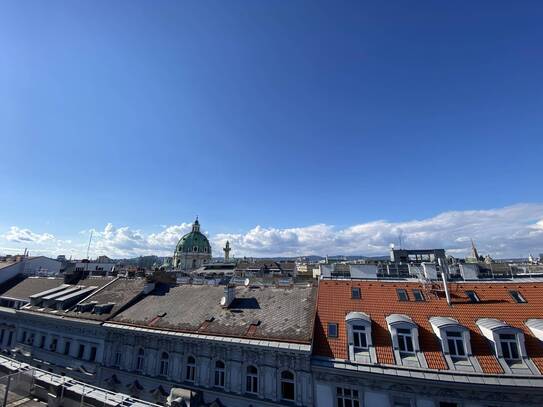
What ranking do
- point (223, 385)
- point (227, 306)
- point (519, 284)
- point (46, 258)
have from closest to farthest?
point (223, 385) → point (519, 284) → point (227, 306) → point (46, 258)

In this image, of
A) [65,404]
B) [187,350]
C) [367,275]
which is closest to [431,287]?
[367,275]

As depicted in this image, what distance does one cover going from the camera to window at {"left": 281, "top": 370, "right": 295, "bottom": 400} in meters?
20.3

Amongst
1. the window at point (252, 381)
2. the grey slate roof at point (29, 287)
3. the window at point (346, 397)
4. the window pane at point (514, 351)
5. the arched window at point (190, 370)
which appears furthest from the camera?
the grey slate roof at point (29, 287)

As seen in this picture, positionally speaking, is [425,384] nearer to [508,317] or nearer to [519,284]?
[508,317]

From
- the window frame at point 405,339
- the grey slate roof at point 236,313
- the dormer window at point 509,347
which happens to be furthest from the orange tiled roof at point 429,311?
the grey slate roof at point 236,313

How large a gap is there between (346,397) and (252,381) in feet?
22.0

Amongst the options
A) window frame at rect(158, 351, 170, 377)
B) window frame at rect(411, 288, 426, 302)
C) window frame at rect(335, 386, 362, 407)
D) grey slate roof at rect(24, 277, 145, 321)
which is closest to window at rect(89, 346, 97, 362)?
grey slate roof at rect(24, 277, 145, 321)

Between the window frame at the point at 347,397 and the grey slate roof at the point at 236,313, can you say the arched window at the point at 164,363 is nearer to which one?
the grey slate roof at the point at 236,313

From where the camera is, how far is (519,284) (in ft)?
77.8

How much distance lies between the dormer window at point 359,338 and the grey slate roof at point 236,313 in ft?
9.45

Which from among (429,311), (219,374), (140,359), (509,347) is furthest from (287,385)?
(509,347)

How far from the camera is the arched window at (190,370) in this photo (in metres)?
23.4

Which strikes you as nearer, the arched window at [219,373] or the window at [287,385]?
the window at [287,385]

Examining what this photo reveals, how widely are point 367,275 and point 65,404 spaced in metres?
25.9
